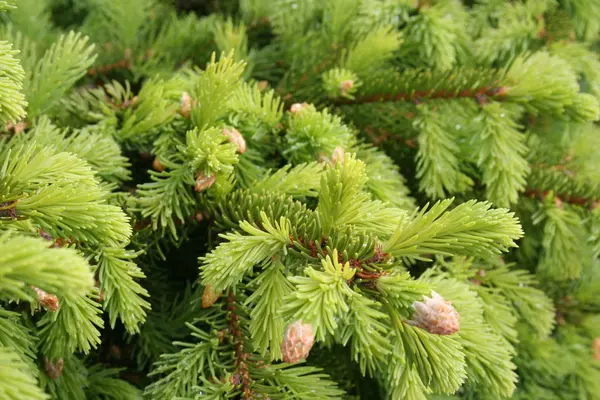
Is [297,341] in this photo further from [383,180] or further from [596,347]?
[596,347]

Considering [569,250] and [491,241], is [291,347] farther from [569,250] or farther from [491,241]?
[569,250]

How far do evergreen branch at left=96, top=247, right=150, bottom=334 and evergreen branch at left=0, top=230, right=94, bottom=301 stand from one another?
12 centimetres

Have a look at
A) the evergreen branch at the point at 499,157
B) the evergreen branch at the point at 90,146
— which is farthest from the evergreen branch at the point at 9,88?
the evergreen branch at the point at 499,157

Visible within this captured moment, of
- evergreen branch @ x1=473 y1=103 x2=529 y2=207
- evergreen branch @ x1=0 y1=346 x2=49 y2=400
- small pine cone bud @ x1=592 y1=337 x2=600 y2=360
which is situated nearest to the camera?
evergreen branch @ x1=0 y1=346 x2=49 y2=400

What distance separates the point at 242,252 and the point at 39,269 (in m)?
0.16

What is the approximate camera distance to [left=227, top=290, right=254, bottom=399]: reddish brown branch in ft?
1.67

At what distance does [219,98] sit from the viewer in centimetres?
53

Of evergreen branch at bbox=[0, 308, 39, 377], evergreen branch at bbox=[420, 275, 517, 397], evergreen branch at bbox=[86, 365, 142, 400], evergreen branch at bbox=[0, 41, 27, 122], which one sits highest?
evergreen branch at bbox=[0, 41, 27, 122]

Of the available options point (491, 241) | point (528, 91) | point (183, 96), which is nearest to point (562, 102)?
point (528, 91)

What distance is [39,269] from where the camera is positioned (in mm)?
323

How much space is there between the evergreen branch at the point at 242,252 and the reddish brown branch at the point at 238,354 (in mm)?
98

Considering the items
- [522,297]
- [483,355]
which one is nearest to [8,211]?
[483,355]

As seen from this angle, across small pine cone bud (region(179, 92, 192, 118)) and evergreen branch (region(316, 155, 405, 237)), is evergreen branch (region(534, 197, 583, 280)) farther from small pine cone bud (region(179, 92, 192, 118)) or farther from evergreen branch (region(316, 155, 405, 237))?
small pine cone bud (region(179, 92, 192, 118))

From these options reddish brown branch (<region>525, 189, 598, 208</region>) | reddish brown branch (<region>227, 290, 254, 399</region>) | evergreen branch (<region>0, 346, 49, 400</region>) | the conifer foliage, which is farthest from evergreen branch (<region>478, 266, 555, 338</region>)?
evergreen branch (<region>0, 346, 49, 400</region>)
